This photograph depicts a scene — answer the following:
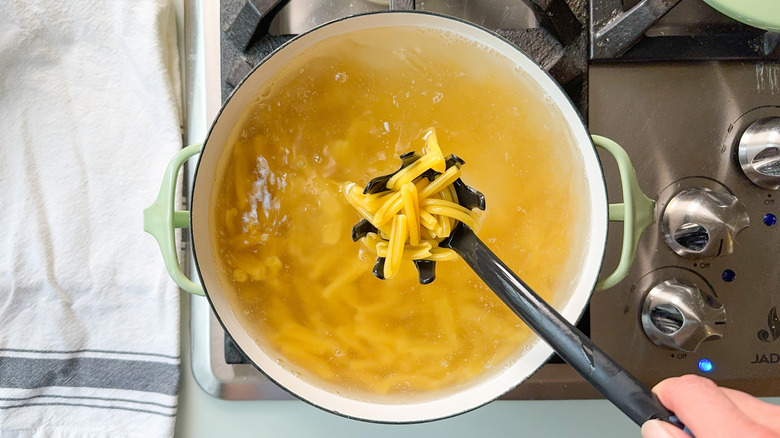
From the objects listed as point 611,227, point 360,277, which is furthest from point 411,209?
point 611,227

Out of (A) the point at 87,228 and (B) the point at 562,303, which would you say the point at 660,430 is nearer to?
(B) the point at 562,303

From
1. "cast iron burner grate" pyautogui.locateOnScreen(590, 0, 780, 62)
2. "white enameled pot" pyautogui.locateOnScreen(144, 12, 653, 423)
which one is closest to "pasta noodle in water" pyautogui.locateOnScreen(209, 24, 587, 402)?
"white enameled pot" pyautogui.locateOnScreen(144, 12, 653, 423)

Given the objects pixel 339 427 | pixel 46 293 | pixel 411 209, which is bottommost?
pixel 339 427

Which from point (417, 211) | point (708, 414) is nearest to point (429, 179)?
point (417, 211)

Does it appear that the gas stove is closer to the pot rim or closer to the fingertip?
the pot rim

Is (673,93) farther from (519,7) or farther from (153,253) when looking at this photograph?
(153,253)
